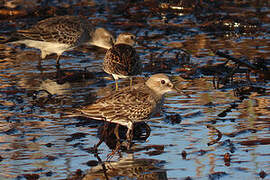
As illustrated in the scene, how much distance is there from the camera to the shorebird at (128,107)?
29.2 ft

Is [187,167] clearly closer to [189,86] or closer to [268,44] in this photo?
[189,86]

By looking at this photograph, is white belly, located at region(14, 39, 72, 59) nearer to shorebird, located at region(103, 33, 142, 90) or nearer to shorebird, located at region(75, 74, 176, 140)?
shorebird, located at region(103, 33, 142, 90)

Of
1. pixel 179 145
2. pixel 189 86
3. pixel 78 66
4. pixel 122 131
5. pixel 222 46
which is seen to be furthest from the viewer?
pixel 222 46

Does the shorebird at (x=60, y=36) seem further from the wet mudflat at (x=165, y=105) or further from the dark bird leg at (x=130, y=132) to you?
the dark bird leg at (x=130, y=132)

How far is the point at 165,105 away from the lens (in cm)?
1084

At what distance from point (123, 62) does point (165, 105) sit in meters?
1.20

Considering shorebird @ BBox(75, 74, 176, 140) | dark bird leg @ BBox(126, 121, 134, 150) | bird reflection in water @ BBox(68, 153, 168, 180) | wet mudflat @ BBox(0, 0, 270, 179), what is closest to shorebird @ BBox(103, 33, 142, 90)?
wet mudflat @ BBox(0, 0, 270, 179)

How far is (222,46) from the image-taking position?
608 inches

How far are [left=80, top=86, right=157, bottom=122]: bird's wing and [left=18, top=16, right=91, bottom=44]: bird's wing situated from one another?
19.6 feet

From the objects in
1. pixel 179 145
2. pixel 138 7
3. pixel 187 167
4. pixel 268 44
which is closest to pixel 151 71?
pixel 268 44

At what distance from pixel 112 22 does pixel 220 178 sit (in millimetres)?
12080

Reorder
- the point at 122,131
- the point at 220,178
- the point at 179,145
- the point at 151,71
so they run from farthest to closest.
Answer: the point at 151,71, the point at 122,131, the point at 179,145, the point at 220,178

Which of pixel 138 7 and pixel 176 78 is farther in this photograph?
pixel 138 7

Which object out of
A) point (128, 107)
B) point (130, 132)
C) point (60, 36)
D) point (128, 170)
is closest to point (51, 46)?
point (60, 36)
